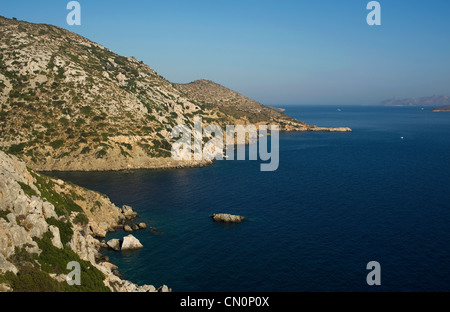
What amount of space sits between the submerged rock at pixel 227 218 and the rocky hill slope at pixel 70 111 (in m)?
61.7

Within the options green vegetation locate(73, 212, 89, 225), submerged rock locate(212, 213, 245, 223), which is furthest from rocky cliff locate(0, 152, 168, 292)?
submerged rock locate(212, 213, 245, 223)

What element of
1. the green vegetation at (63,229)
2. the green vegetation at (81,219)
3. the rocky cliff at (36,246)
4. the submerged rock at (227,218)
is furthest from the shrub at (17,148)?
the green vegetation at (63,229)

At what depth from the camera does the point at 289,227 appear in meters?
72.6

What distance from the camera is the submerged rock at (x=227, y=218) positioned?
76938 mm

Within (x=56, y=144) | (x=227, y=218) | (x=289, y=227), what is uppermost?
(x=56, y=144)

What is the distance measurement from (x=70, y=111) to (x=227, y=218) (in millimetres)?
100628

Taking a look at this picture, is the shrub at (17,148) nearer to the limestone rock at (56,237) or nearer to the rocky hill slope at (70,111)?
the rocky hill slope at (70,111)

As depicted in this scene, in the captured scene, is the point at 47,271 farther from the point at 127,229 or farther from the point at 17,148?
the point at 17,148

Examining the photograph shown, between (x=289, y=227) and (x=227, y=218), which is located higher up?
(x=227, y=218)

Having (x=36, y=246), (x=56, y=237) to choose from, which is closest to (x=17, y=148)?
(x=56, y=237)

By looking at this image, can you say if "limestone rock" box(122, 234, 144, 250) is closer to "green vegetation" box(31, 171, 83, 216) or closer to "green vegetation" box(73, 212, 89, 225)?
"green vegetation" box(73, 212, 89, 225)

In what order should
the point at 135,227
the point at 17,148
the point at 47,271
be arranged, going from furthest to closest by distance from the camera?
the point at 17,148 < the point at 135,227 < the point at 47,271

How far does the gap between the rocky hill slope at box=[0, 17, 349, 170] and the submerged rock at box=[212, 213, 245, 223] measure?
6167 centimetres

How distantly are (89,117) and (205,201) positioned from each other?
79524mm
